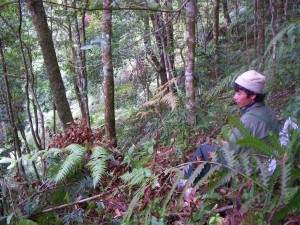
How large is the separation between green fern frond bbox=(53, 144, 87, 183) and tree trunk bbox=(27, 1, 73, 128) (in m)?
0.73

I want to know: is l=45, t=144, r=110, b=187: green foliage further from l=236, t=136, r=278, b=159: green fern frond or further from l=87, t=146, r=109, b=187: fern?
l=236, t=136, r=278, b=159: green fern frond

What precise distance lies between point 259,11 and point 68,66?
15.3 feet

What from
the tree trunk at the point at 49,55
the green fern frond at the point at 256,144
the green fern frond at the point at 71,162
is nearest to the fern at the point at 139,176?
the green fern frond at the point at 71,162

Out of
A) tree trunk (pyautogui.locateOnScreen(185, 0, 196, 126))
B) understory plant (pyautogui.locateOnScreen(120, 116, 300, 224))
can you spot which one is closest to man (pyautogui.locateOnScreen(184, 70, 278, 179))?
understory plant (pyautogui.locateOnScreen(120, 116, 300, 224))

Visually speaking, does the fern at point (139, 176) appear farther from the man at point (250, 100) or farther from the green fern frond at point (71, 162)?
the green fern frond at point (71, 162)

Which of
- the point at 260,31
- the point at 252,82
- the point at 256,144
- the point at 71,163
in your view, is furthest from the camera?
the point at 260,31

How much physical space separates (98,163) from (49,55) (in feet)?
5.57

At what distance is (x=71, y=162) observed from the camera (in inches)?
124

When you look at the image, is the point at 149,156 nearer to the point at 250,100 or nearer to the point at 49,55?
the point at 250,100

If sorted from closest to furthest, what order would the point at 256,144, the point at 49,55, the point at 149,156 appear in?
the point at 256,144
the point at 149,156
the point at 49,55

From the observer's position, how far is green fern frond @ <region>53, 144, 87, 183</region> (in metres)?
3.00

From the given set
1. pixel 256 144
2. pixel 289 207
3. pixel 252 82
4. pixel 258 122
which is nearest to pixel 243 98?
pixel 252 82

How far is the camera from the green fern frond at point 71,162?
9.85ft

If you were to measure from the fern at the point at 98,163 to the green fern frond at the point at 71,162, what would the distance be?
112 mm
